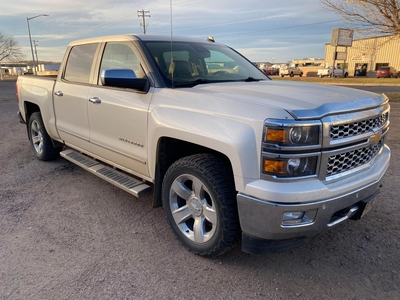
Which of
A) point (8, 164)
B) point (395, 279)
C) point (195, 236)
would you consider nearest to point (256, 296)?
point (195, 236)

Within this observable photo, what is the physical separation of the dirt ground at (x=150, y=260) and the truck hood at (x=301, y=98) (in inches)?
51.8

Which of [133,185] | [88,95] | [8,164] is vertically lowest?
[8,164]

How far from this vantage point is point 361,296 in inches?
94.8

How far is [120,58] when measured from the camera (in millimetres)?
3697

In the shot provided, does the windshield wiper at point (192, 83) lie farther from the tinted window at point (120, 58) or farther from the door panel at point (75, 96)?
the door panel at point (75, 96)

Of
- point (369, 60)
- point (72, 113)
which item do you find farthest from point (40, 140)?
point (369, 60)

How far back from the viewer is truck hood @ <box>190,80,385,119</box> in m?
2.27

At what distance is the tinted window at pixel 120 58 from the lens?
3457 mm

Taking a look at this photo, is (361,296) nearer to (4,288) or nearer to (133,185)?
(133,185)

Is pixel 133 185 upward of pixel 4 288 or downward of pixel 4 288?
upward

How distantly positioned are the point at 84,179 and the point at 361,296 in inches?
150

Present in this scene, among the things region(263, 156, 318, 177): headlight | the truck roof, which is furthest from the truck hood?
the truck roof

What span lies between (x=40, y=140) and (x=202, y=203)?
403 cm

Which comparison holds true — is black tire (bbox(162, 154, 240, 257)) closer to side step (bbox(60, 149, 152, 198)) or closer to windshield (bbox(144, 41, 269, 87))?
side step (bbox(60, 149, 152, 198))
